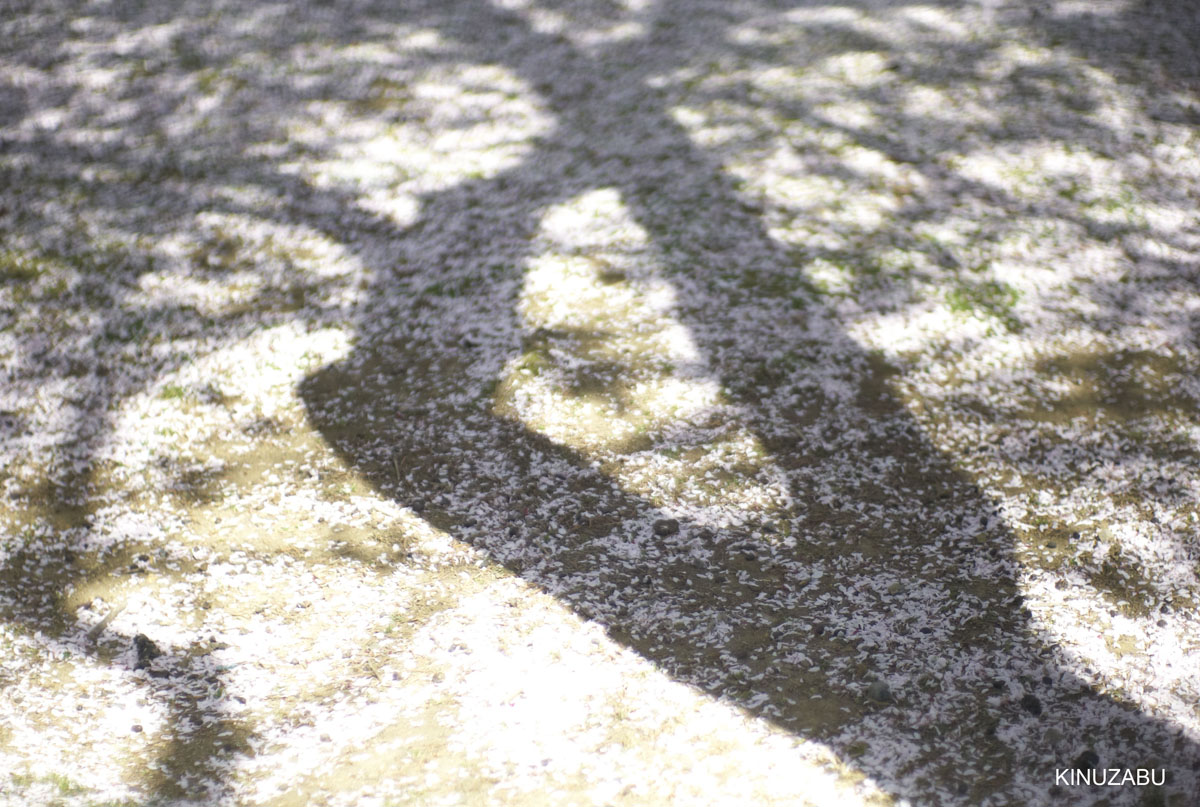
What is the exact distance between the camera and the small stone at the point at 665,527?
414 cm

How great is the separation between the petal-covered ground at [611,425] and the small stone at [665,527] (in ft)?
0.13

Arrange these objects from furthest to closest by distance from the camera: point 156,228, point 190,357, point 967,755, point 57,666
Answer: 1. point 156,228
2. point 190,357
3. point 57,666
4. point 967,755

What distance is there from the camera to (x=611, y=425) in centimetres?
474

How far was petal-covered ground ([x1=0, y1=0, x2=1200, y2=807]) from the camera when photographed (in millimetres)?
3213

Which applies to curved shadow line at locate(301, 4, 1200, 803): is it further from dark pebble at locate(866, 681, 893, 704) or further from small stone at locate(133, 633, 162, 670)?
small stone at locate(133, 633, 162, 670)

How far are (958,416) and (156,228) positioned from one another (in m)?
6.17

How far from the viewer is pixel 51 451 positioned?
4.71m

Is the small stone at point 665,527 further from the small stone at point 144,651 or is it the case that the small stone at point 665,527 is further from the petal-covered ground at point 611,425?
the small stone at point 144,651

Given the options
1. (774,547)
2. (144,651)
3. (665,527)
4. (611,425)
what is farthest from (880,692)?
(144,651)

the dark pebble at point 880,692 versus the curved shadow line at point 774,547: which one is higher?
the curved shadow line at point 774,547

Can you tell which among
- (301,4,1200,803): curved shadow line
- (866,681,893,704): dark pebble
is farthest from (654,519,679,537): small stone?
(866,681,893,704): dark pebble

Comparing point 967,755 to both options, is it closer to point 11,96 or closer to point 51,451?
point 51,451

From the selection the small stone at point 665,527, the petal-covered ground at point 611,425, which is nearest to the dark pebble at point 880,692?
the petal-covered ground at point 611,425

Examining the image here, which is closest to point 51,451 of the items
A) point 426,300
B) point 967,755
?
point 426,300
